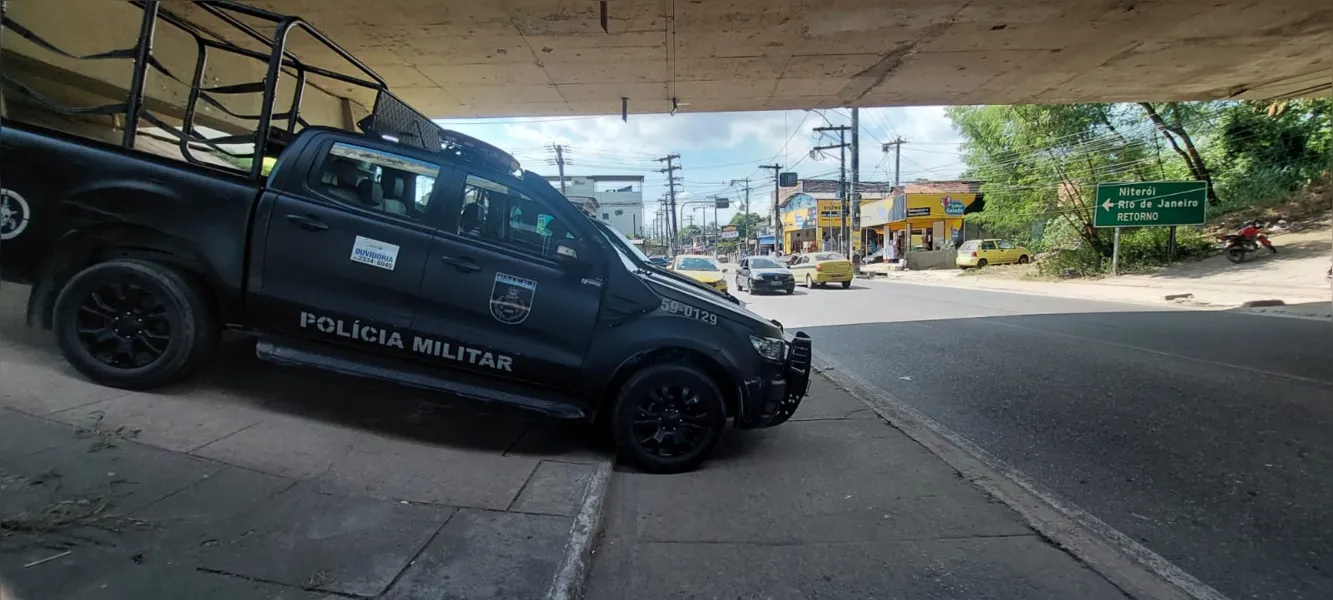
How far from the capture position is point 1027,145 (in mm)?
30828

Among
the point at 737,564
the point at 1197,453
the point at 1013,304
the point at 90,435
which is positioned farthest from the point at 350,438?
the point at 1013,304

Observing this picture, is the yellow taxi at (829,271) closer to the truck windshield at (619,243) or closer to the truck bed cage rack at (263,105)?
the truck windshield at (619,243)

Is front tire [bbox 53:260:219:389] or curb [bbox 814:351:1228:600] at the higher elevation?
front tire [bbox 53:260:219:389]

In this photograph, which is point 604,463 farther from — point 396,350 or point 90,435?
point 90,435

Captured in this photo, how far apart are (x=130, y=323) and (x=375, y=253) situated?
1554mm

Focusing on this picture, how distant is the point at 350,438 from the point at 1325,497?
5.95 metres

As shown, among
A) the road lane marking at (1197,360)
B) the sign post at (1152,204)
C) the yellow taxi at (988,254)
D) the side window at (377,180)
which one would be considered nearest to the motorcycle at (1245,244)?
the sign post at (1152,204)

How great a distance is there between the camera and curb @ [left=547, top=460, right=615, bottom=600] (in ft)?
9.27

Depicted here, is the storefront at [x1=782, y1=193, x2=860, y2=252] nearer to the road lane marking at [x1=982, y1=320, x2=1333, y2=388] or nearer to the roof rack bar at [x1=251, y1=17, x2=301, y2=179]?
the road lane marking at [x1=982, y1=320, x2=1333, y2=388]

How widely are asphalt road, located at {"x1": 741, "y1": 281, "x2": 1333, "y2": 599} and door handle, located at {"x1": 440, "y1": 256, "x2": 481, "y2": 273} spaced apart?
3953 millimetres

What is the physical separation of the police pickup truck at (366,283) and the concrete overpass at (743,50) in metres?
2.57

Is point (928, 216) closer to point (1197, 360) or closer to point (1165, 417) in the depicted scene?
point (1197, 360)

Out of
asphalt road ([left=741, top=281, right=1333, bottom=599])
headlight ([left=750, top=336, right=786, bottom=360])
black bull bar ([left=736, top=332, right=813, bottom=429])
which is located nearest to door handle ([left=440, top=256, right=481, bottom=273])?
headlight ([left=750, top=336, right=786, bottom=360])

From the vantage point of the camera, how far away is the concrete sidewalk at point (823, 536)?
3.07m
